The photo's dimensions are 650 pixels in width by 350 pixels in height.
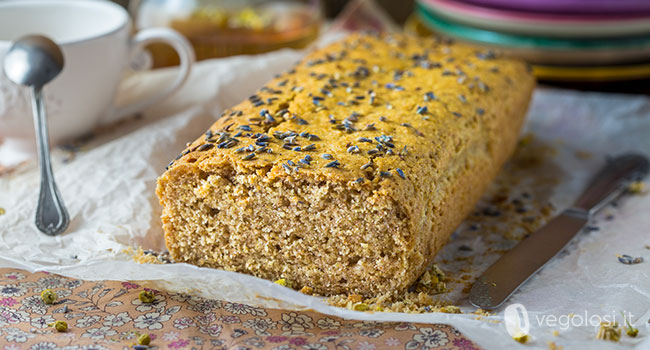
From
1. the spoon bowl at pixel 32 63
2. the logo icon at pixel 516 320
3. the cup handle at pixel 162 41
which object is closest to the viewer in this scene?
the logo icon at pixel 516 320

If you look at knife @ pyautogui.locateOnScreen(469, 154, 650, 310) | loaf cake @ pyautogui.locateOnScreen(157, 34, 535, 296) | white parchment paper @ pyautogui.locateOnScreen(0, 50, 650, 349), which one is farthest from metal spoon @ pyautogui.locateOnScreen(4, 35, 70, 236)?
knife @ pyautogui.locateOnScreen(469, 154, 650, 310)

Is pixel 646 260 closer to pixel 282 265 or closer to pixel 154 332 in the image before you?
pixel 282 265

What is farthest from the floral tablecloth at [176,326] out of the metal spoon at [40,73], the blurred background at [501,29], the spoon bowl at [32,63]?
the blurred background at [501,29]

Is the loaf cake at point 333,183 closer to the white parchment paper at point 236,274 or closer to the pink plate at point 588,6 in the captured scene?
the white parchment paper at point 236,274

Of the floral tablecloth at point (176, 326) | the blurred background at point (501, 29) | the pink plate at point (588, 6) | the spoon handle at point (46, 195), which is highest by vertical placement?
the pink plate at point (588, 6)

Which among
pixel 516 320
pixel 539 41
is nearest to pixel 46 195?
pixel 516 320
